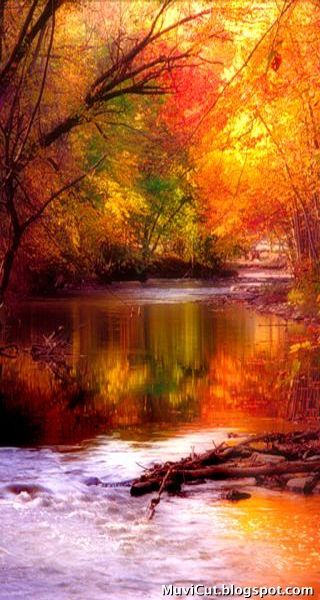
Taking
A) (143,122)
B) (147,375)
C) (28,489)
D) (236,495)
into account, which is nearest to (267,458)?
(236,495)

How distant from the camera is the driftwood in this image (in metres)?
13.8

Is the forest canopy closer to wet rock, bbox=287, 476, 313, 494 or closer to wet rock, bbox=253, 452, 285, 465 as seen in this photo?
wet rock, bbox=253, 452, 285, 465

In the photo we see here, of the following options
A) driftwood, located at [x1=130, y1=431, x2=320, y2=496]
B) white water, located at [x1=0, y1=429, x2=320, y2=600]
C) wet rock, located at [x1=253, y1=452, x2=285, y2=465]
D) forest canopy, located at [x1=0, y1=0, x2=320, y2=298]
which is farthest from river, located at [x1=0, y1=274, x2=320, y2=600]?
forest canopy, located at [x1=0, y1=0, x2=320, y2=298]

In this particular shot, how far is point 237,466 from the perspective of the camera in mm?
14211

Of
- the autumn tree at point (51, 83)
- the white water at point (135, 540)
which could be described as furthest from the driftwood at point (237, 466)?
the autumn tree at point (51, 83)

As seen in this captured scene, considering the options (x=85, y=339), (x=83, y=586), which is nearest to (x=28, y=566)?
(x=83, y=586)

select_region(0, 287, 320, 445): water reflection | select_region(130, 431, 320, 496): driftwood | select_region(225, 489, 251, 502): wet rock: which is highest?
select_region(0, 287, 320, 445): water reflection

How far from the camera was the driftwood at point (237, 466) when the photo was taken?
45.2ft

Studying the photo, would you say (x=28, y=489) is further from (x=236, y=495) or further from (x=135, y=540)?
(x=135, y=540)

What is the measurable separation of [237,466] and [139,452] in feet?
7.50

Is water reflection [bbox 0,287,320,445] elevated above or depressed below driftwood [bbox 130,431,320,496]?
above

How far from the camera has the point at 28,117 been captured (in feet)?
80.3

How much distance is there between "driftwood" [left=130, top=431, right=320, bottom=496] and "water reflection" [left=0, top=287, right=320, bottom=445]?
3.49m

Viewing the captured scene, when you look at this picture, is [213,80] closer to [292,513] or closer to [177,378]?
[177,378]
